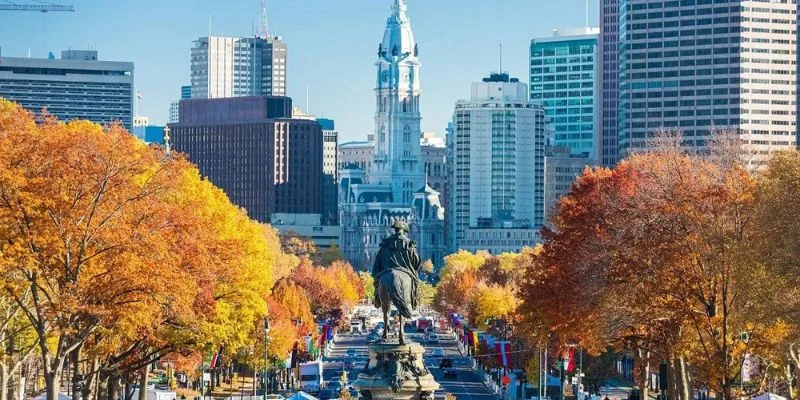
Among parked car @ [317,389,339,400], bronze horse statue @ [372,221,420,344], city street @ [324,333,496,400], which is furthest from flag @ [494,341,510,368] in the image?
bronze horse statue @ [372,221,420,344]

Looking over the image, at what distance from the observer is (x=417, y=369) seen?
51656 mm

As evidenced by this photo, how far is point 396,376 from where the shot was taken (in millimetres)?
51375

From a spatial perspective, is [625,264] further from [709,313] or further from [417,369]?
[417,369]

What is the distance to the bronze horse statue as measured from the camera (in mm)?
51906

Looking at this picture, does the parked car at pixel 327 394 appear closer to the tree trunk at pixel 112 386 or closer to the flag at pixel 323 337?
the tree trunk at pixel 112 386

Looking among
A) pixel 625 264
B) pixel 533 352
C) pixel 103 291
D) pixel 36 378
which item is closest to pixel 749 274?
pixel 625 264

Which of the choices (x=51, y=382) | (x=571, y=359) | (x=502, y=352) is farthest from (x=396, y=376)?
(x=502, y=352)

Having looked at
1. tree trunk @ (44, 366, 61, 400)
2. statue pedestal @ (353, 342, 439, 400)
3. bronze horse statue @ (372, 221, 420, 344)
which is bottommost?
tree trunk @ (44, 366, 61, 400)

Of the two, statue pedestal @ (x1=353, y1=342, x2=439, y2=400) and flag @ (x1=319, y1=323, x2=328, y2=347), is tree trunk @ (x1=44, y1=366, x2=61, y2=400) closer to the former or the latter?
statue pedestal @ (x1=353, y1=342, x2=439, y2=400)

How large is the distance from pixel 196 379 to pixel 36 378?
2029 cm

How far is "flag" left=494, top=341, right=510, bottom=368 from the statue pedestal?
8235 cm

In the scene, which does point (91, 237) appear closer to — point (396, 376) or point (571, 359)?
point (396, 376)

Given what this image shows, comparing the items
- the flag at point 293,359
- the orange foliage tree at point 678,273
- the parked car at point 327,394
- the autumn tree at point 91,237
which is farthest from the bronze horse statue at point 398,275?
the flag at point 293,359

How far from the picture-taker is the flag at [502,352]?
13638cm
